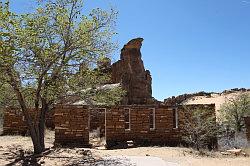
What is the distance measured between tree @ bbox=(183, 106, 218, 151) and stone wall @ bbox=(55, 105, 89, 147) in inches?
247

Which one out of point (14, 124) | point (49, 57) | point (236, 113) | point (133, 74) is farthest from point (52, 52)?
point (133, 74)

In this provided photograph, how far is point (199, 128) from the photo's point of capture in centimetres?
2116

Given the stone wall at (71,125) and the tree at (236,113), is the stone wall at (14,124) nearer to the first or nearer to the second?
the stone wall at (71,125)

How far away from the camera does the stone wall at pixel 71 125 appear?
21.9 metres

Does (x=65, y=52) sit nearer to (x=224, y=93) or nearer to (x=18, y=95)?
(x=18, y=95)

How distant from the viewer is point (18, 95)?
55.2 feet

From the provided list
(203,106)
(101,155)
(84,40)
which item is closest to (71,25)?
(84,40)

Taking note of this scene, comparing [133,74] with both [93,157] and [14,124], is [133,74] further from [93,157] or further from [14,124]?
[93,157]

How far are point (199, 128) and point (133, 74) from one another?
29416 mm

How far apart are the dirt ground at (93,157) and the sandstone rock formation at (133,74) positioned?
27910mm

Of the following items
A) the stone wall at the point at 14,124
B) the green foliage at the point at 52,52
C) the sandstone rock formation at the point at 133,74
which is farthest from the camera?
the sandstone rock formation at the point at 133,74

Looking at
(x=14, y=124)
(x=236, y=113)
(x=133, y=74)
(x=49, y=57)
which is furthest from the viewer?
(x=133, y=74)

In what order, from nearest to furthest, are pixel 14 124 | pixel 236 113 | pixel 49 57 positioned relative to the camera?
pixel 49 57, pixel 14 124, pixel 236 113

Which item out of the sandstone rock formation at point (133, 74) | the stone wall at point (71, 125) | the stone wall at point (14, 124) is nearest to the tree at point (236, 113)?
the sandstone rock formation at point (133, 74)
